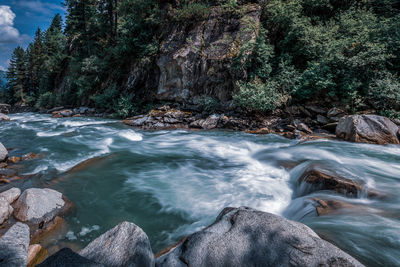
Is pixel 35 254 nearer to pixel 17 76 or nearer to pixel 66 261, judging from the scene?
pixel 66 261

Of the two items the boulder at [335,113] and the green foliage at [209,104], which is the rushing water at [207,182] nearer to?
the boulder at [335,113]

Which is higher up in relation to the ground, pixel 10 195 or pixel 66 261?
pixel 66 261

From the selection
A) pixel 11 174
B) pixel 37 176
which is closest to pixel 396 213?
pixel 37 176

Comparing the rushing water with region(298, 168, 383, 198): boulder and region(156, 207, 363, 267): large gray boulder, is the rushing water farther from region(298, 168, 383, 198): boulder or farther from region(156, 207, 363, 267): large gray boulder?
region(156, 207, 363, 267): large gray boulder

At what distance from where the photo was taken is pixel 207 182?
16.4ft

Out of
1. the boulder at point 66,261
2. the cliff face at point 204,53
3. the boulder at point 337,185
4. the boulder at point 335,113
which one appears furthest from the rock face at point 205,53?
the boulder at point 66,261

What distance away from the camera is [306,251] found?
154cm

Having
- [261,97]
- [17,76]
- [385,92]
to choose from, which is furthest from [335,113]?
[17,76]

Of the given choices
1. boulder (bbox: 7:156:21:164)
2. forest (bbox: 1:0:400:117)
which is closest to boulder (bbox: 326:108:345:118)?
forest (bbox: 1:0:400:117)

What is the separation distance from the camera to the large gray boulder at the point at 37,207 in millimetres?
3189

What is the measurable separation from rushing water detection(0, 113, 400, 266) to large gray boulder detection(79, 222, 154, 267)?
1.10m

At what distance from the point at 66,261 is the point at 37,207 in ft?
7.87

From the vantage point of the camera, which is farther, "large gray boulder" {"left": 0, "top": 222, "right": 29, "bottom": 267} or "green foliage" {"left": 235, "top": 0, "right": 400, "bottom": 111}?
"green foliage" {"left": 235, "top": 0, "right": 400, "bottom": 111}

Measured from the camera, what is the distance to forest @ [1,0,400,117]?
8.60 meters
